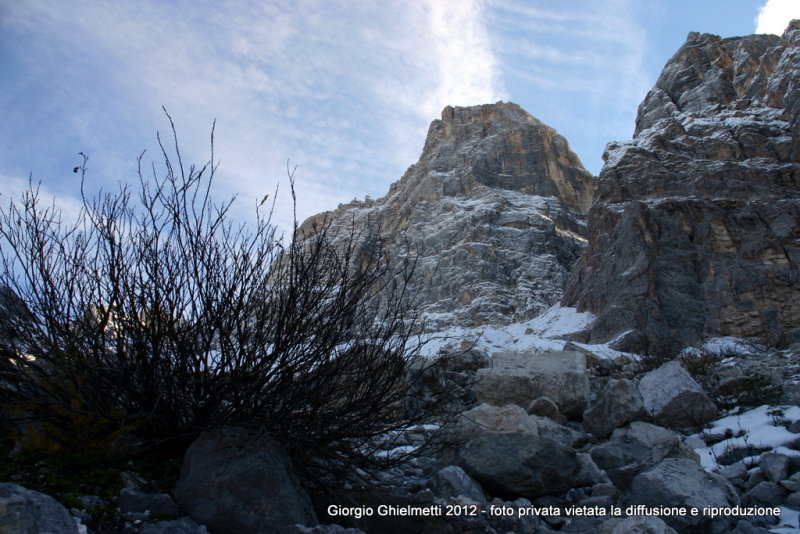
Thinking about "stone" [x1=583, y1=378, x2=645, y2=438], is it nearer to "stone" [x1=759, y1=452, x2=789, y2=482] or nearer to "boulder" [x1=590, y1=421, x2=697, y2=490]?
"boulder" [x1=590, y1=421, x2=697, y2=490]

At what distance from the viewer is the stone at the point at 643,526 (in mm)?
2898

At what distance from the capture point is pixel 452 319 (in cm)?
7788

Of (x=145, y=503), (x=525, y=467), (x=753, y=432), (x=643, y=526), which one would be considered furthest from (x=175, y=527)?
(x=753, y=432)

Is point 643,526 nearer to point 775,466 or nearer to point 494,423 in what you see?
point 775,466

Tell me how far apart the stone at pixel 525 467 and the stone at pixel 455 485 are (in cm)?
25

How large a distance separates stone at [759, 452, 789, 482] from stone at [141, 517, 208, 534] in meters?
4.24

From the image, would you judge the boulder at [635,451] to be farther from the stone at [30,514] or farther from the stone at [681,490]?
the stone at [30,514]

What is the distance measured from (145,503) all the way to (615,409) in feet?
17.3

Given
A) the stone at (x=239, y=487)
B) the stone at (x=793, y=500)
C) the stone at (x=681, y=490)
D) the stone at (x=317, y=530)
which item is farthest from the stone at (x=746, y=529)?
the stone at (x=239, y=487)

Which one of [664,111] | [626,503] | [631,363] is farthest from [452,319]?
[626,503]

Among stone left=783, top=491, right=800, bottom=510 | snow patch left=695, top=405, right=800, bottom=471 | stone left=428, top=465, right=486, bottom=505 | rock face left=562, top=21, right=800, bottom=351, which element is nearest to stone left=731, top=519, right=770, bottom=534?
stone left=783, top=491, right=800, bottom=510

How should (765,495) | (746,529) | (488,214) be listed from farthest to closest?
(488,214) < (765,495) < (746,529)

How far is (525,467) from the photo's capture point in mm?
4453

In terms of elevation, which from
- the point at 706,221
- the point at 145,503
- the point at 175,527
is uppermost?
the point at 706,221
